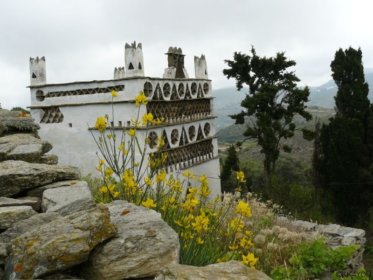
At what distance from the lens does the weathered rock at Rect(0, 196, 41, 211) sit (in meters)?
5.36

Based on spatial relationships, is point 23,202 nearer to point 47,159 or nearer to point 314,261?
point 47,159

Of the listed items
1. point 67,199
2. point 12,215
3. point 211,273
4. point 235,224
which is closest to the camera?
point 211,273

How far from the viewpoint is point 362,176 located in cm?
2395

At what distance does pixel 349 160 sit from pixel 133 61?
12.8 meters

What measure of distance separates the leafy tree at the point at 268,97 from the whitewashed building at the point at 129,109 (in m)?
2.87

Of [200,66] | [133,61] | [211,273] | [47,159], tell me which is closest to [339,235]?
[47,159]

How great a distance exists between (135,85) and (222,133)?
13918 cm

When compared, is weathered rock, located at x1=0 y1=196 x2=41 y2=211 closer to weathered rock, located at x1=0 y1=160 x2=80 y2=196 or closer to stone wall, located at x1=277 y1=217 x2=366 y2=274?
weathered rock, located at x1=0 y1=160 x2=80 y2=196

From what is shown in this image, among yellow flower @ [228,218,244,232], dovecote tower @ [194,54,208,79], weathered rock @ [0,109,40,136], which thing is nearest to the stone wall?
yellow flower @ [228,218,244,232]

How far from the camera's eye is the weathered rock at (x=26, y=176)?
235 inches

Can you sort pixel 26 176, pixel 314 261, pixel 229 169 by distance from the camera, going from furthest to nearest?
1. pixel 229 169
2. pixel 314 261
3. pixel 26 176

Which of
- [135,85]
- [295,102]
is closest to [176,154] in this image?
[135,85]

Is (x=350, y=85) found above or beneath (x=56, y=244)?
above

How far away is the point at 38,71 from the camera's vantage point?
73.0 ft
